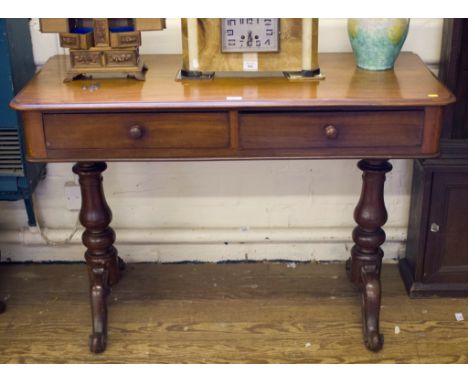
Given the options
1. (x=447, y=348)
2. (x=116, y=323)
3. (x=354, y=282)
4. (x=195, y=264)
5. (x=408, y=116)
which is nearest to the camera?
(x=408, y=116)

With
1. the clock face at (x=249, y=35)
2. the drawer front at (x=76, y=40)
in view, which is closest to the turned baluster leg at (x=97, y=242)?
the drawer front at (x=76, y=40)

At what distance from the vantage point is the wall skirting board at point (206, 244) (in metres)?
2.66

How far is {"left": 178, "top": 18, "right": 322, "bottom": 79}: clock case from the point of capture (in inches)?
78.6

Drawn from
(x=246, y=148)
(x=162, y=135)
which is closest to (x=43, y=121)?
(x=162, y=135)

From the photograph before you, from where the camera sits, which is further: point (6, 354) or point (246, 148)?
point (6, 354)

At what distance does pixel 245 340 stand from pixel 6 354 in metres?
0.75

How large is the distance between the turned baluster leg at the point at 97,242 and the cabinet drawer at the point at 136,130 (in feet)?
0.90

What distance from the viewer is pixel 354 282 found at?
2521 millimetres

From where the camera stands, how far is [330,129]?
1.86 metres

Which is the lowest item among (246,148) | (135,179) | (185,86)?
(135,179)

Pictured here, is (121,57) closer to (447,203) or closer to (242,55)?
(242,55)

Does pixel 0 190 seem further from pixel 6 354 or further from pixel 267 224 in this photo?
pixel 267 224

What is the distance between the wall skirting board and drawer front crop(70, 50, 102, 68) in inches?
32.6

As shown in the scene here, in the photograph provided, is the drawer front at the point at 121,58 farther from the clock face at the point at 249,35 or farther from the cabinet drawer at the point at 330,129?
the cabinet drawer at the point at 330,129
